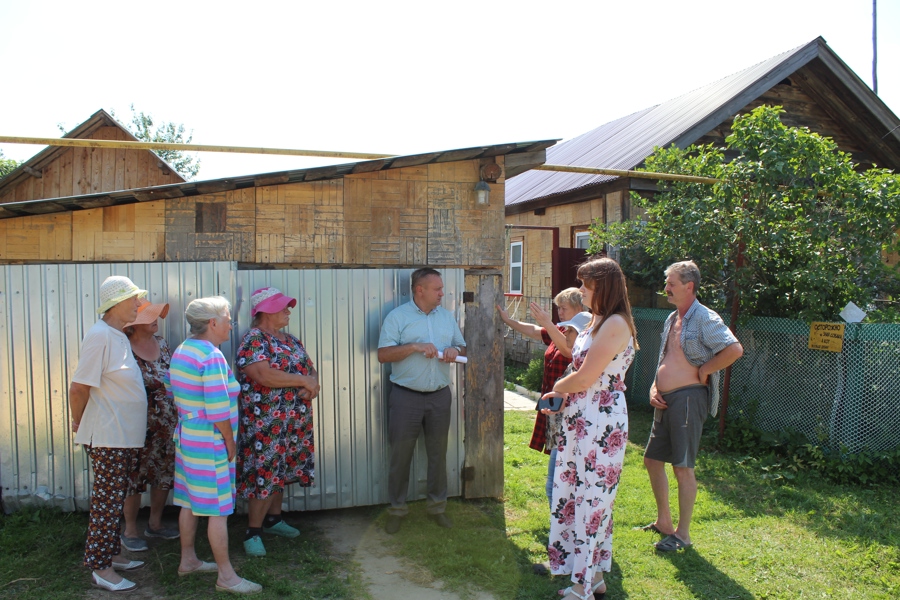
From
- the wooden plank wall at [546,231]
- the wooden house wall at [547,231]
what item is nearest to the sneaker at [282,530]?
the wooden house wall at [547,231]

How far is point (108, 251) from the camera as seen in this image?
4.70m

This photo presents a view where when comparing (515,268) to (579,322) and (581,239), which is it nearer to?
(581,239)

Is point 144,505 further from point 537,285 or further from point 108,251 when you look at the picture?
point 537,285

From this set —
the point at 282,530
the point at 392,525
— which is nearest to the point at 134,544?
the point at 282,530

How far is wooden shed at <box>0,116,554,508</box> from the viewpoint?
459 centimetres

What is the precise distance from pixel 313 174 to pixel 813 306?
4.86 m

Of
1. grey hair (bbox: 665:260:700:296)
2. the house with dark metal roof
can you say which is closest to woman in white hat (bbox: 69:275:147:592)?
grey hair (bbox: 665:260:700:296)

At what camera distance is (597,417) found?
3602 mm

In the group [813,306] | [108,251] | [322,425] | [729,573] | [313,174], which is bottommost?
[729,573]

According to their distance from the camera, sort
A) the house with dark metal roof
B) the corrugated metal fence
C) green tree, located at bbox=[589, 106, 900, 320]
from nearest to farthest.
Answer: the corrugated metal fence → green tree, located at bbox=[589, 106, 900, 320] → the house with dark metal roof

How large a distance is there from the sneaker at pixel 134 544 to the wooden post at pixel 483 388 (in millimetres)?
2406

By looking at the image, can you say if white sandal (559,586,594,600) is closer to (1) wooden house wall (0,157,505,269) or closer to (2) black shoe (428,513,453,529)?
(2) black shoe (428,513,453,529)

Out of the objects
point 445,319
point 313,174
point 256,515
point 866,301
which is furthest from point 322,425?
point 866,301

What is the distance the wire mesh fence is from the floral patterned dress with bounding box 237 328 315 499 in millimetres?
4956
